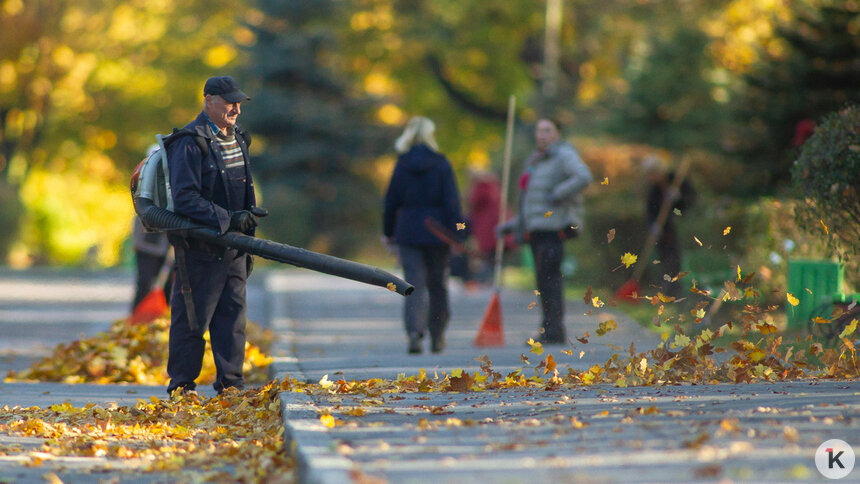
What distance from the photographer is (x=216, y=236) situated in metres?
7.59

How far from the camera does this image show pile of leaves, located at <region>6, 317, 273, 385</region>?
9578mm

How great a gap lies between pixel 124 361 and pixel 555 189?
3.77 m

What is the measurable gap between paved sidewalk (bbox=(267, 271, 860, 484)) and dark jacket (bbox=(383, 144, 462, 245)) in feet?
5.50

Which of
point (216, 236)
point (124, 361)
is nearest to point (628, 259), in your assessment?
point (216, 236)

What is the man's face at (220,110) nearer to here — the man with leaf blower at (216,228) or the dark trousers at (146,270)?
the man with leaf blower at (216,228)

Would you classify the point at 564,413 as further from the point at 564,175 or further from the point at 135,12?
the point at 135,12

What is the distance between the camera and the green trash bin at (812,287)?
8.30 meters

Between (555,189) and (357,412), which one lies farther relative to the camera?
(555,189)

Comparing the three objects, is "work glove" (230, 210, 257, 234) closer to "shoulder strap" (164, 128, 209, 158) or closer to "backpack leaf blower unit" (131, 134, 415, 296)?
"backpack leaf blower unit" (131, 134, 415, 296)

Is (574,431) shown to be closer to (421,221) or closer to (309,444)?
(309,444)

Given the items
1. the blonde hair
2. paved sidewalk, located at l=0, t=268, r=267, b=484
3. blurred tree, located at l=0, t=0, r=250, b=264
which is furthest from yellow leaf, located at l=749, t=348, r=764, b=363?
blurred tree, located at l=0, t=0, r=250, b=264

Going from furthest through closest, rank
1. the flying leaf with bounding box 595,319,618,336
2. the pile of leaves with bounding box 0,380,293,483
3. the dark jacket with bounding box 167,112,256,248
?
the flying leaf with bounding box 595,319,618,336 → the dark jacket with bounding box 167,112,256,248 → the pile of leaves with bounding box 0,380,293,483

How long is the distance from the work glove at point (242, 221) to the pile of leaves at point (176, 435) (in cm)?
98

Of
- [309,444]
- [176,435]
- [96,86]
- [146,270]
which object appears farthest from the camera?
[96,86]
